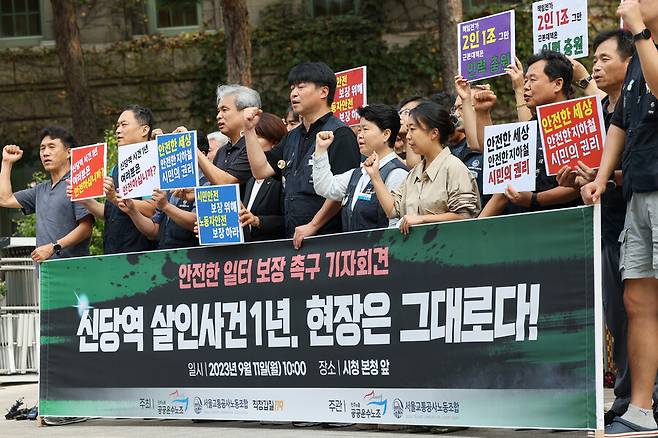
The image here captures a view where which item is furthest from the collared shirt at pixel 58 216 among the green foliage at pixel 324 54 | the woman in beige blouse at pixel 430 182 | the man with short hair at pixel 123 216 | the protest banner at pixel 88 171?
the green foliage at pixel 324 54

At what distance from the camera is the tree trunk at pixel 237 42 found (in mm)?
18766

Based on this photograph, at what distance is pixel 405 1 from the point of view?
2456 cm

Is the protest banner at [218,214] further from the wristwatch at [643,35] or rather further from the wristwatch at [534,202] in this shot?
the wristwatch at [643,35]

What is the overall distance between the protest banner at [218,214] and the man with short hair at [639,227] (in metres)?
2.62

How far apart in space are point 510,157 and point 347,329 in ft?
5.07

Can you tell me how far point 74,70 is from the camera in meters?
22.6

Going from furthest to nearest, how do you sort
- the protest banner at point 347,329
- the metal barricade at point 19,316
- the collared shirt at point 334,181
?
the metal barricade at point 19,316, the collared shirt at point 334,181, the protest banner at point 347,329

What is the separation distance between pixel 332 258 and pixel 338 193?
0.44 metres

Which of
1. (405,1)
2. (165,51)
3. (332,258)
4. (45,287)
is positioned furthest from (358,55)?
(332,258)

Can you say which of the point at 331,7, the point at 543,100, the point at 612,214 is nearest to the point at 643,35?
the point at 612,214

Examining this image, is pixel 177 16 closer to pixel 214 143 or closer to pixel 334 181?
pixel 214 143

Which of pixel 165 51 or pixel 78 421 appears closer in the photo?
pixel 78 421

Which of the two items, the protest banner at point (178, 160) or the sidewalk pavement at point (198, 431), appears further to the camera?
the protest banner at point (178, 160)

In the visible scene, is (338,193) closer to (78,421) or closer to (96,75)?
→ (78,421)
